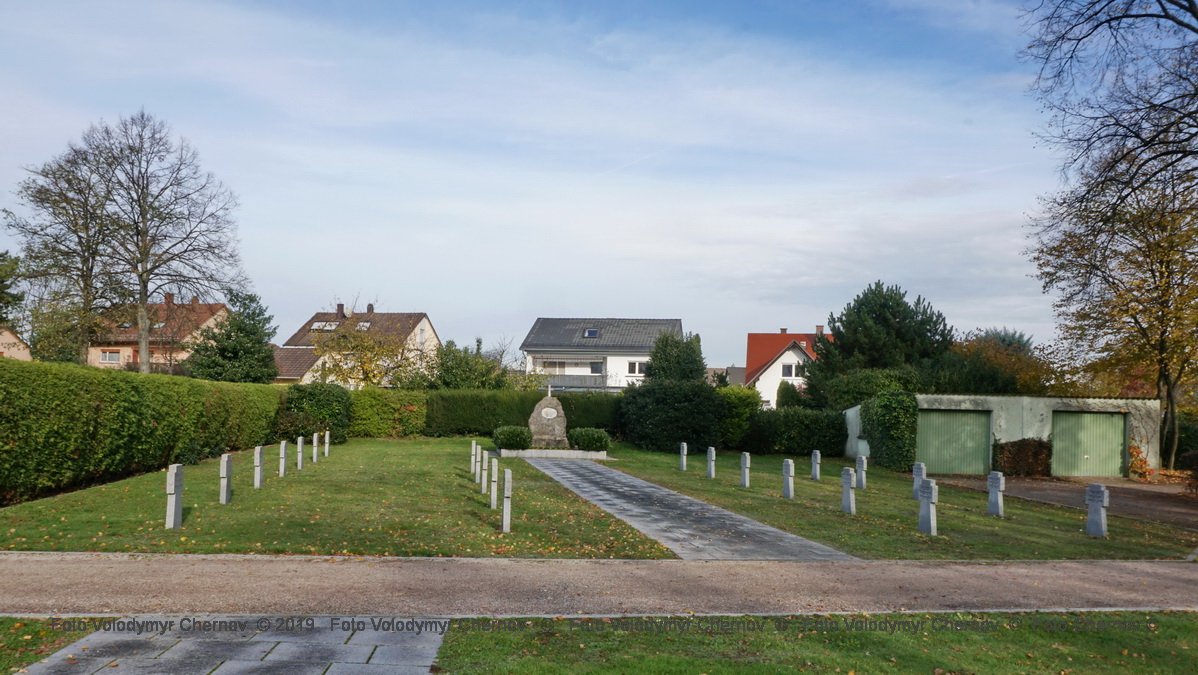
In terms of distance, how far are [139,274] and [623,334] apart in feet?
130

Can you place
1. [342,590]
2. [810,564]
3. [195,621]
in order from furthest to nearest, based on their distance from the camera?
[810,564] → [342,590] → [195,621]

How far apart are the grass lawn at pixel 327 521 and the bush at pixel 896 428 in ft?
43.5

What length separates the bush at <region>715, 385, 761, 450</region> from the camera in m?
33.6

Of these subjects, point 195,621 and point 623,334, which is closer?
point 195,621

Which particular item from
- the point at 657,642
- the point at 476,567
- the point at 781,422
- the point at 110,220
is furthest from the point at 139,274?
the point at 657,642

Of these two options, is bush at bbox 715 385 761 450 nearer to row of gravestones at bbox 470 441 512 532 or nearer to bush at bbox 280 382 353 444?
bush at bbox 280 382 353 444

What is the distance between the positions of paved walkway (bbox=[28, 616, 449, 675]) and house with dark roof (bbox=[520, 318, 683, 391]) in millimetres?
56917

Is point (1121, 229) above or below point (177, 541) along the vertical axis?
above

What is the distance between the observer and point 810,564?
32.7ft

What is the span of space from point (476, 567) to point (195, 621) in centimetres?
320

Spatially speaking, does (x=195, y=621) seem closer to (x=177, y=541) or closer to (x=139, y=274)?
(x=177, y=541)

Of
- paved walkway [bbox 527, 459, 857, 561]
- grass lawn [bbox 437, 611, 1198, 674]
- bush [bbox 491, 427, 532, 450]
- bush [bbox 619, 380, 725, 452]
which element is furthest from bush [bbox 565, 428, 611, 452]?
grass lawn [bbox 437, 611, 1198, 674]

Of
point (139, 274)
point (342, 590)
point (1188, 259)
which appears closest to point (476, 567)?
point (342, 590)

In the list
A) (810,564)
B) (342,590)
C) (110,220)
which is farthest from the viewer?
(110,220)
